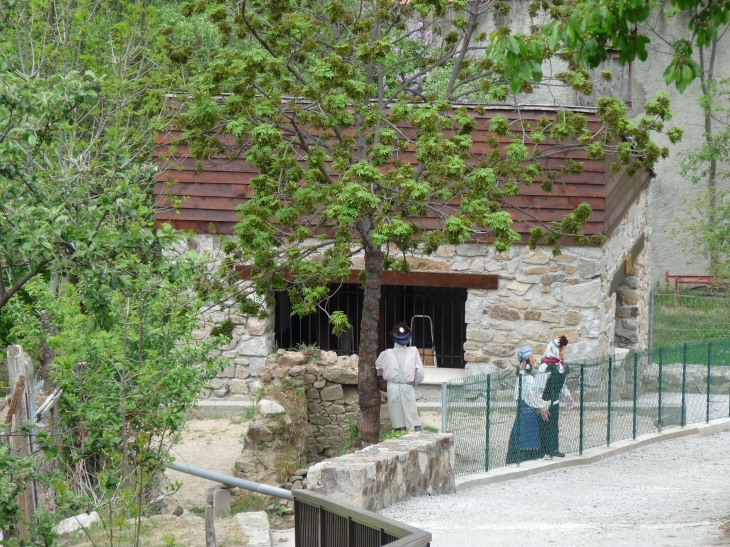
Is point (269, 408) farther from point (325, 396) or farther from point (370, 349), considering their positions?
point (370, 349)

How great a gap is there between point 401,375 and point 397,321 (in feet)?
13.6

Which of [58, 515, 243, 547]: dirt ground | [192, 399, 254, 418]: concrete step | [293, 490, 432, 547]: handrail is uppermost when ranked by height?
[293, 490, 432, 547]: handrail

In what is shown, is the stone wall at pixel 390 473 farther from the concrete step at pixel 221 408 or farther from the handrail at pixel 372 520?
the concrete step at pixel 221 408

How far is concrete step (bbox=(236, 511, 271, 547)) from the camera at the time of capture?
29.5ft

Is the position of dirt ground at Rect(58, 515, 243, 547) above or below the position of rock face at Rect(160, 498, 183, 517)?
above

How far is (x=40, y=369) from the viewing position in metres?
13.5

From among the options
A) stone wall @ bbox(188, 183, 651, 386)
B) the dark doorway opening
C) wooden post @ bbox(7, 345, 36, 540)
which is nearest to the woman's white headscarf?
stone wall @ bbox(188, 183, 651, 386)

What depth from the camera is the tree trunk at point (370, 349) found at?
12.6 metres

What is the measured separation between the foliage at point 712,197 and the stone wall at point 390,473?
11729 mm

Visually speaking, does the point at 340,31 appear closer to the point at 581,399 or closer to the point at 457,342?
the point at 581,399

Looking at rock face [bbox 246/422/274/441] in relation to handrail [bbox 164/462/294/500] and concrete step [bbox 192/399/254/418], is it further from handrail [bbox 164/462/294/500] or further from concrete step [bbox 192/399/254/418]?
concrete step [bbox 192/399/254/418]

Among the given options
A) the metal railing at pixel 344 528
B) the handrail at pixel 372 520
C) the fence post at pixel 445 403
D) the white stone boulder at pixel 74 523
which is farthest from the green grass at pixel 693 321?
the handrail at pixel 372 520

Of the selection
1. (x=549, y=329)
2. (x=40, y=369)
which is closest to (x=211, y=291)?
(x=40, y=369)

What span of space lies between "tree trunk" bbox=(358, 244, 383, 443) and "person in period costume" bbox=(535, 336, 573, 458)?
1.89 m
